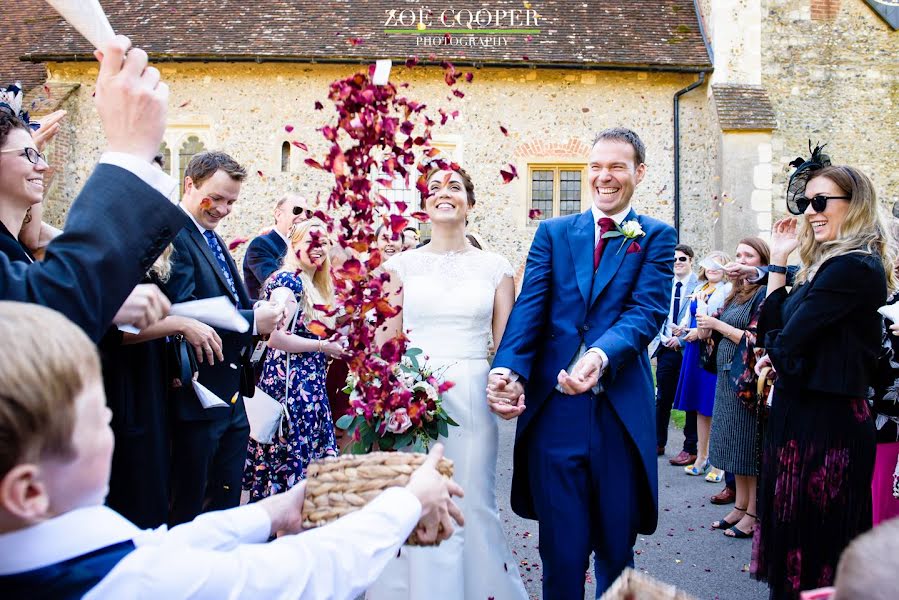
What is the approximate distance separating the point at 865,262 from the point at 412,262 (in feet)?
7.70

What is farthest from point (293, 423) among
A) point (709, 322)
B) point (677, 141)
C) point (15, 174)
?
point (677, 141)

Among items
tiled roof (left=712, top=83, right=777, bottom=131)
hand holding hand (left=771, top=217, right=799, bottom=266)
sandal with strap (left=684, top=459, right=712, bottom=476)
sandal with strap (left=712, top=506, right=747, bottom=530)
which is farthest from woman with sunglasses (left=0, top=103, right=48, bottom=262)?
tiled roof (left=712, top=83, right=777, bottom=131)

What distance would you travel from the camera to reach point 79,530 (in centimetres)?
118

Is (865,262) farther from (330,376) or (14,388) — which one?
(330,376)

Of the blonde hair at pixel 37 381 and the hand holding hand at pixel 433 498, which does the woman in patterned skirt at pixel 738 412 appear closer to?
the hand holding hand at pixel 433 498

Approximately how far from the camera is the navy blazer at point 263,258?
5.99 meters

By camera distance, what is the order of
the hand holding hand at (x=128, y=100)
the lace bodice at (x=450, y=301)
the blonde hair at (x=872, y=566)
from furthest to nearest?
the lace bodice at (x=450, y=301)
the hand holding hand at (x=128, y=100)
the blonde hair at (x=872, y=566)

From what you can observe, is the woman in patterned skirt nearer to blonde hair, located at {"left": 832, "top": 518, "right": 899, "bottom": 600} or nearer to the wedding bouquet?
the wedding bouquet

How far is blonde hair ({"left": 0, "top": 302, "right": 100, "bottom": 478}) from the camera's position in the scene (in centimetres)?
105

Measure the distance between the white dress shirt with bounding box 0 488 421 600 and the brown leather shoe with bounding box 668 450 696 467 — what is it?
23.1ft

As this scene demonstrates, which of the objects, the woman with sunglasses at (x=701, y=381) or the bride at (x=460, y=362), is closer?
the bride at (x=460, y=362)

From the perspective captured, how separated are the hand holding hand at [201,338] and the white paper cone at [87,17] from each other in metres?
1.59

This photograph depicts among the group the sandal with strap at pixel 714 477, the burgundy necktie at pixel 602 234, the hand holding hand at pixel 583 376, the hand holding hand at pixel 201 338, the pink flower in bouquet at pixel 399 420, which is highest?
the burgundy necktie at pixel 602 234

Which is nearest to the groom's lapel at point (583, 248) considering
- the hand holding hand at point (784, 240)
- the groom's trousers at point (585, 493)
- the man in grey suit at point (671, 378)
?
the groom's trousers at point (585, 493)
